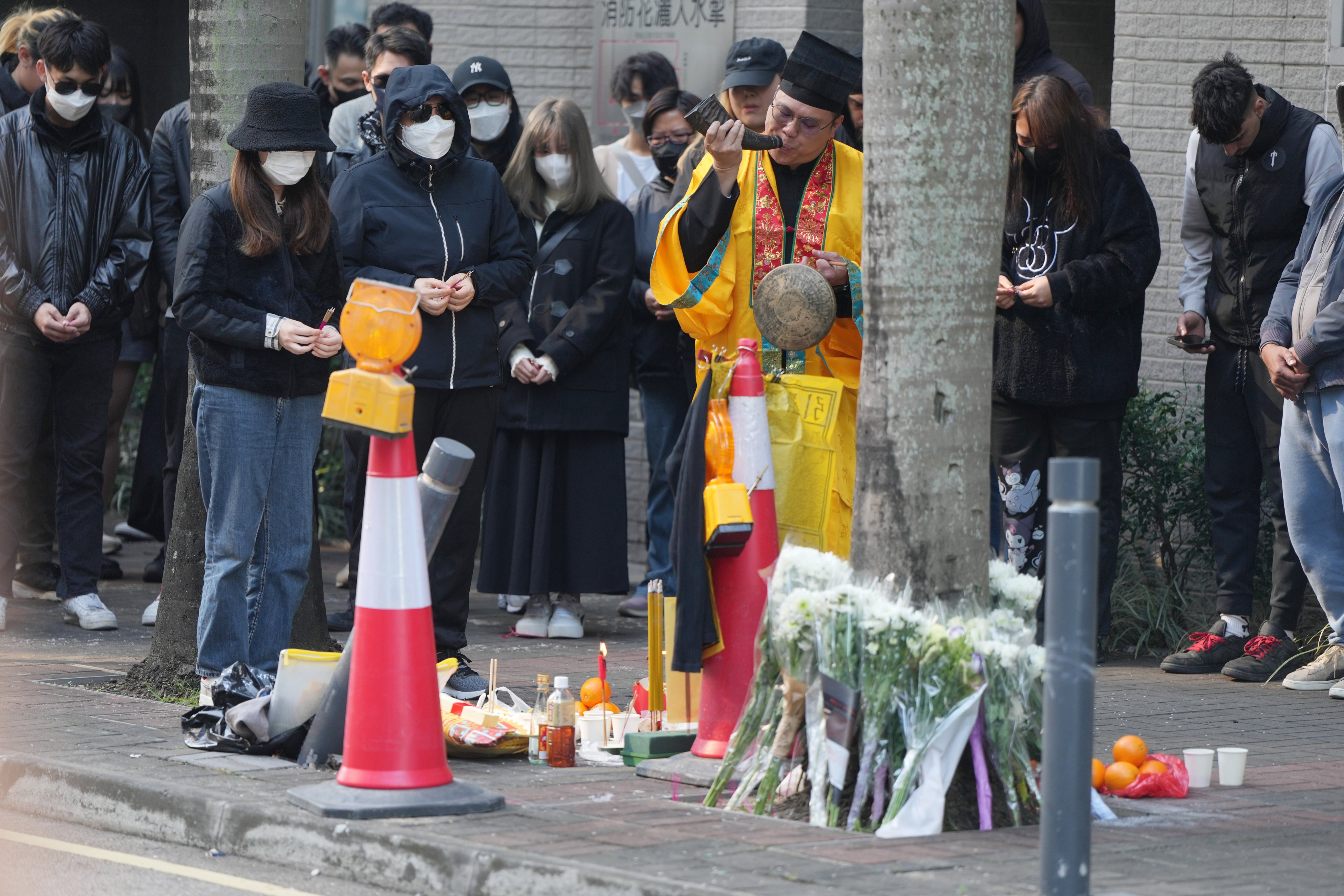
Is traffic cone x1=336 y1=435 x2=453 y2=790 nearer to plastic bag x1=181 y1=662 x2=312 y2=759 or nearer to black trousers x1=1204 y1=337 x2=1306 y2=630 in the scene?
plastic bag x1=181 y1=662 x2=312 y2=759

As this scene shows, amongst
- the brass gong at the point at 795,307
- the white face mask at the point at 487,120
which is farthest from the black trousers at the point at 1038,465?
the white face mask at the point at 487,120

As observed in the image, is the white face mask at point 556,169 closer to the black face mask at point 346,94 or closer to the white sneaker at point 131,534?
the black face mask at point 346,94

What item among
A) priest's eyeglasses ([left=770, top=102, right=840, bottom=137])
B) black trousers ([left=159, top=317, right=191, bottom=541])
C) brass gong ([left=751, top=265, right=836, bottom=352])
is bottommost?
black trousers ([left=159, top=317, right=191, bottom=541])

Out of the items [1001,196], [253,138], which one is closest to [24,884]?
[253,138]

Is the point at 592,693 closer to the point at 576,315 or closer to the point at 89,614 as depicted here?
the point at 576,315

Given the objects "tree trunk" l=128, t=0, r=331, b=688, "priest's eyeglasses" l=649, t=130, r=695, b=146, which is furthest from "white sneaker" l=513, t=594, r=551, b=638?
"priest's eyeglasses" l=649, t=130, r=695, b=146

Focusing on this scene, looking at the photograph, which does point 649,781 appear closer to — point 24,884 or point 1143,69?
point 24,884

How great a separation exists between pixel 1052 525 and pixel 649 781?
6.44ft

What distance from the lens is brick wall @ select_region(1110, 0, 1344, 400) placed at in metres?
8.99

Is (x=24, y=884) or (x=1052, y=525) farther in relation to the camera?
(x=24, y=884)

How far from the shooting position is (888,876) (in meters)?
4.65

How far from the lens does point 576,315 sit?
8914 mm

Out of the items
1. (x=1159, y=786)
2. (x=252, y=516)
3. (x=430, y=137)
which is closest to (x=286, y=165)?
(x=430, y=137)

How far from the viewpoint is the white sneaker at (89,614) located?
8.60 m
